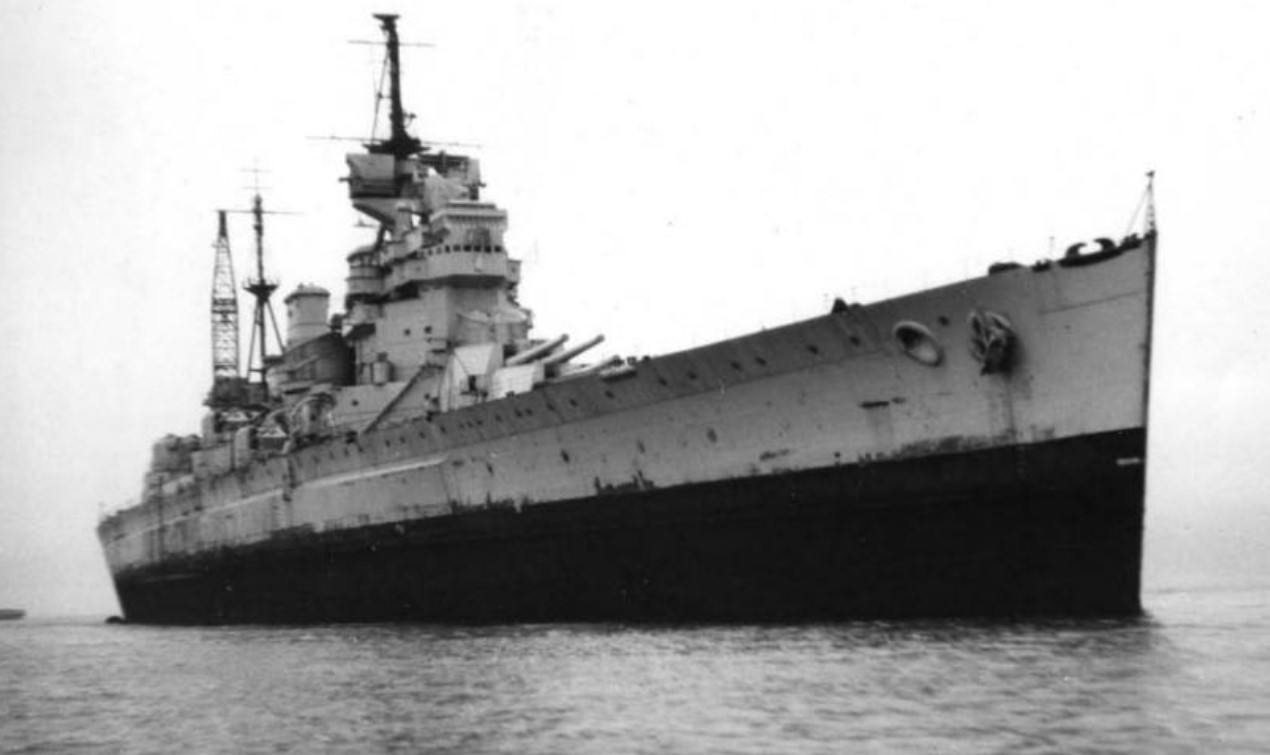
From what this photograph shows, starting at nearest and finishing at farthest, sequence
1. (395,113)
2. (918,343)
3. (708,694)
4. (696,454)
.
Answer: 1. (708,694)
2. (918,343)
3. (696,454)
4. (395,113)

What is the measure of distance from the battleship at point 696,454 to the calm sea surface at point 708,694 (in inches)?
52.9

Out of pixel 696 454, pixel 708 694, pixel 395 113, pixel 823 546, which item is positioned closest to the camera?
pixel 708 694

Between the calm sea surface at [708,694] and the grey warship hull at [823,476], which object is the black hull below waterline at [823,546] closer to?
the grey warship hull at [823,476]

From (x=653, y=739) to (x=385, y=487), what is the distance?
60.1 ft

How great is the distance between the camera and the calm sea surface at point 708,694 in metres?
12.4

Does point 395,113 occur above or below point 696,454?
above

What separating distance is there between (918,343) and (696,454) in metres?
4.00

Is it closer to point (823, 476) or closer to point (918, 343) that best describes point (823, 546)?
point (823, 476)

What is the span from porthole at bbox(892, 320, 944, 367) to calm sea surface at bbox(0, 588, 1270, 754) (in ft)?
A: 11.3

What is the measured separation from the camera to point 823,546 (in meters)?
22.1

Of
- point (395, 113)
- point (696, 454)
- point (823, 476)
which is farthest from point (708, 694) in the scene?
point (395, 113)

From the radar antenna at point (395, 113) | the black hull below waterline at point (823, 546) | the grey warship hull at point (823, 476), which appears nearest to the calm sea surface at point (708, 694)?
the black hull below waterline at point (823, 546)

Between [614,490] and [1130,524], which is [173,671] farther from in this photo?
[1130,524]

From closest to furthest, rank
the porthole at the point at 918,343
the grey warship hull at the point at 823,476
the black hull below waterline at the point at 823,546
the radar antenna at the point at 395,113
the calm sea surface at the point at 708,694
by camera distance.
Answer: the calm sea surface at the point at 708,694, the grey warship hull at the point at 823,476, the black hull below waterline at the point at 823,546, the porthole at the point at 918,343, the radar antenna at the point at 395,113
